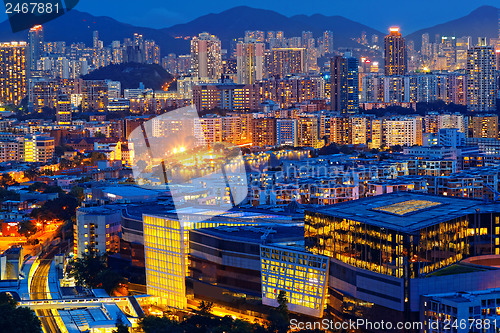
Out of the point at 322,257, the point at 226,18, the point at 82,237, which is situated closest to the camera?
the point at 322,257

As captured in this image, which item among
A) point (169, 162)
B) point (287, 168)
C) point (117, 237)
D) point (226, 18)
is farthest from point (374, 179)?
point (226, 18)

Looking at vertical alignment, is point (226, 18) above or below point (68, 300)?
above

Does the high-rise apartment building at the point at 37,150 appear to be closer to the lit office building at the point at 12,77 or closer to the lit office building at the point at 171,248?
the lit office building at the point at 12,77

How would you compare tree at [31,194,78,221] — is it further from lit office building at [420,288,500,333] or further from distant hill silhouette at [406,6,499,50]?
distant hill silhouette at [406,6,499,50]

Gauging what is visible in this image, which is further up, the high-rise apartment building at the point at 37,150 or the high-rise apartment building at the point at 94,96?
the high-rise apartment building at the point at 94,96

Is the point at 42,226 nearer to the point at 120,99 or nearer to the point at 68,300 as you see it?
the point at 68,300

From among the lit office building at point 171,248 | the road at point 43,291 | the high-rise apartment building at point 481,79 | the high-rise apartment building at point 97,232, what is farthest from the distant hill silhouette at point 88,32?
the lit office building at point 171,248

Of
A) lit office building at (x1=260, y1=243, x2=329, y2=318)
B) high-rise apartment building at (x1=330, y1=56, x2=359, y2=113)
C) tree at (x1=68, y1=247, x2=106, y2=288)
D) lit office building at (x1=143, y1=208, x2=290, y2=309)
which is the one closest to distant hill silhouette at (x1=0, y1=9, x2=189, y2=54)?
high-rise apartment building at (x1=330, y1=56, x2=359, y2=113)
